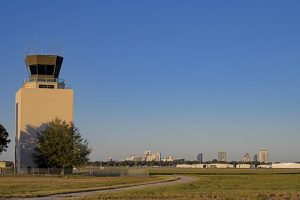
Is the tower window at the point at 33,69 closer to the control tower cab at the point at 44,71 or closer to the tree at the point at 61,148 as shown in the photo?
the control tower cab at the point at 44,71

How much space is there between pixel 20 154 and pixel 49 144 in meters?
11.3

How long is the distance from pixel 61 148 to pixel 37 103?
14448 millimetres

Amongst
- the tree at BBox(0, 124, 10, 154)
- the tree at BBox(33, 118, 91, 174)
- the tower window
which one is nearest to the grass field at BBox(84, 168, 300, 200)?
the tree at BBox(33, 118, 91, 174)

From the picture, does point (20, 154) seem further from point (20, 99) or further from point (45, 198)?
point (45, 198)

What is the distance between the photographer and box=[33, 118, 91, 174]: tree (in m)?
103

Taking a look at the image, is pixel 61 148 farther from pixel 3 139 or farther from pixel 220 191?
pixel 220 191

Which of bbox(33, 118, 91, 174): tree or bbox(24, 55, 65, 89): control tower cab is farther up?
bbox(24, 55, 65, 89): control tower cab

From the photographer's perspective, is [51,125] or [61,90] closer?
[51,125]

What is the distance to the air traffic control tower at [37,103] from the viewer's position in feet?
366

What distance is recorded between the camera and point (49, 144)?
10269 centimetres

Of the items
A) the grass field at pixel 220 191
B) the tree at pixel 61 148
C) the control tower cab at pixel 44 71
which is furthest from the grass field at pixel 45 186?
the control tower cab at pixel 44 71

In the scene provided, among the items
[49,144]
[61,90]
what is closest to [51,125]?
[49,144]

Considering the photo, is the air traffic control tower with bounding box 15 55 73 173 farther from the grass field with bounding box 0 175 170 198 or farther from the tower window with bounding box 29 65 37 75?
the grass field with bounding box 0 175 170 198

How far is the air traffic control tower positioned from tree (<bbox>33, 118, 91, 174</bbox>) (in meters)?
6.80
